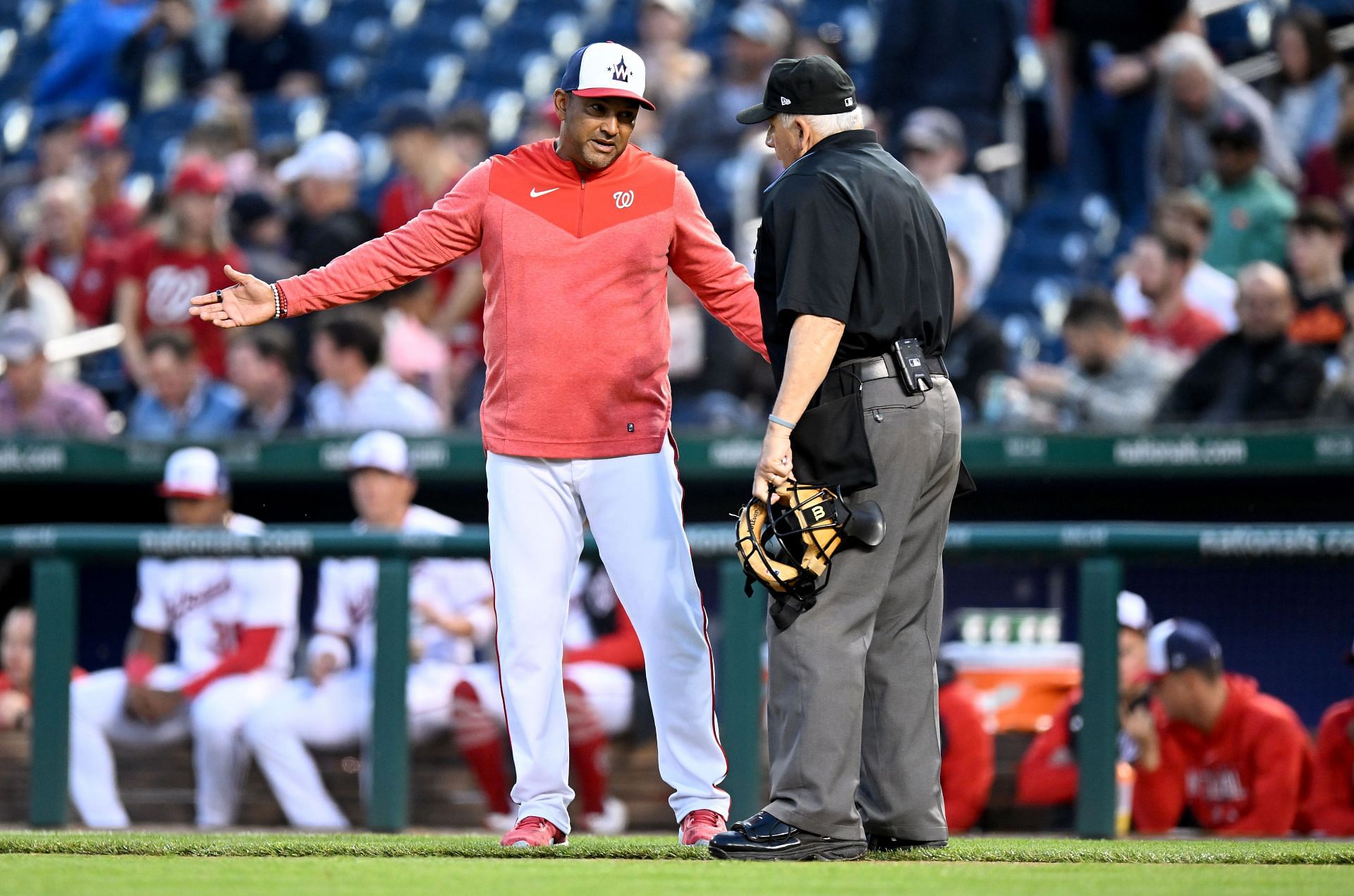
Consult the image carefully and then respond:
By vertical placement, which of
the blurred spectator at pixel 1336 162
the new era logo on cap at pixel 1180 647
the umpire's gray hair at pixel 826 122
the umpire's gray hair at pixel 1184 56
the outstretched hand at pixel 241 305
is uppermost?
the umpire's gray hair at pixel 1184 56

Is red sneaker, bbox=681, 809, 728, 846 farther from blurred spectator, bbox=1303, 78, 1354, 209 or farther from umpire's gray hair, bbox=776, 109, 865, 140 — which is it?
blurred spectator, bbox=1303, 78, 1354, 209

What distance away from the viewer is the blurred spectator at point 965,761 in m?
5.64

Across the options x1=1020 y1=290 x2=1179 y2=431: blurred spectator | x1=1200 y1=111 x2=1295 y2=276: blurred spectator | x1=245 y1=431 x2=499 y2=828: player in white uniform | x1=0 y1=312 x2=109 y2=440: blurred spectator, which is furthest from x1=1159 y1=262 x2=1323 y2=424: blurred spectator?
x1=0 y1=312 x2=109 y2=440: blurred spectator

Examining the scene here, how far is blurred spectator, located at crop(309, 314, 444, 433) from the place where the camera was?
762cm

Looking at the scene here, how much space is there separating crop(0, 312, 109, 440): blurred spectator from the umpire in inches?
193

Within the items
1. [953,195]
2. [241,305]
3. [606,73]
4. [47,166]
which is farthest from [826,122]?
[47,166]

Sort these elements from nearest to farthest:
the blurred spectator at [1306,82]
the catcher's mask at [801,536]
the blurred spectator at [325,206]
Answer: the catcher's mask at [801,536] < the blurred spectator at [1306,82] < the blurred spectator at [325,206]

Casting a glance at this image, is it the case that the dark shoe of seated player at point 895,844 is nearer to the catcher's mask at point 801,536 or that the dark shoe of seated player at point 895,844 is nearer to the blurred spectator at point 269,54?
the catcher's mask at point 801,536

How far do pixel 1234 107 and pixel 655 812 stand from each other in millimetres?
4312

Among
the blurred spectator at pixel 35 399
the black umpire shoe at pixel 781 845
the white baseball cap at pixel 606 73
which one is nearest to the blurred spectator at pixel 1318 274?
the white baseball cap at pixel 606 73

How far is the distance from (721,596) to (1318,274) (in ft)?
9.29

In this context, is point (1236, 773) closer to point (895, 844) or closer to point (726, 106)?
point (895, 844)

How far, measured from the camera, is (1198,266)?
25.4 ft

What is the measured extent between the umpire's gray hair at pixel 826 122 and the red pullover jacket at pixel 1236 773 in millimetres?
2346
